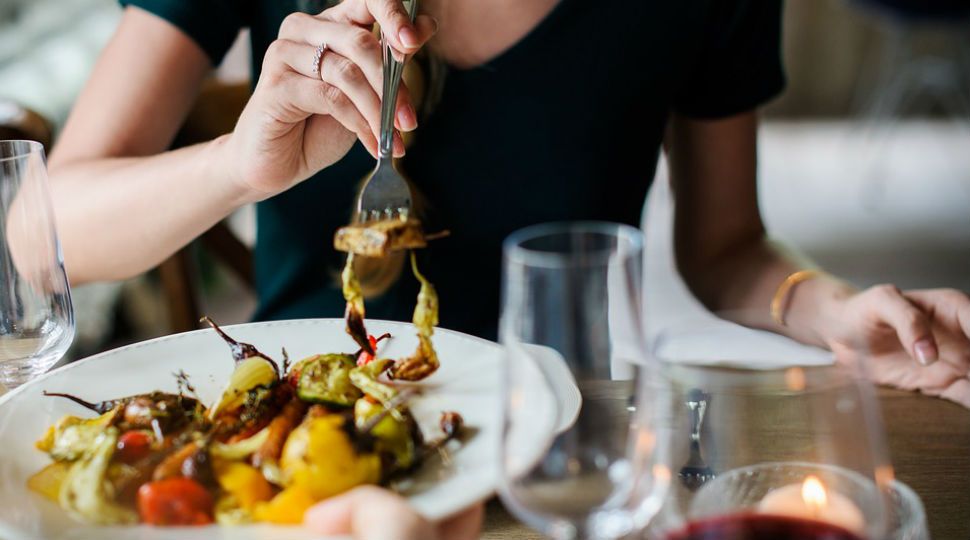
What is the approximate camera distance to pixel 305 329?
72 centimetres

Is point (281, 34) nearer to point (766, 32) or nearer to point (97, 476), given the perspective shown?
point (97, 476)

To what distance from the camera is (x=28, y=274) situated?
26.3 inches

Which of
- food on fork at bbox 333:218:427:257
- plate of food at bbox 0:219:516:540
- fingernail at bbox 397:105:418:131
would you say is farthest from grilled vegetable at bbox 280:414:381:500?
fingernail at bbox 397:105:418:131

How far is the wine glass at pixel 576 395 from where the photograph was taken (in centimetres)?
39

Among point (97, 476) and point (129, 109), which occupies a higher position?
point (129, 109)

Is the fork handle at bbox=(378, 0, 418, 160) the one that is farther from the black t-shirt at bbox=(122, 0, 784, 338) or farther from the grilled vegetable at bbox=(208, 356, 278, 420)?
the black t-shirt at bbox=(122, 0, 784, 338)

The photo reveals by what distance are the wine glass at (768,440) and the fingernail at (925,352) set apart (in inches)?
9.7

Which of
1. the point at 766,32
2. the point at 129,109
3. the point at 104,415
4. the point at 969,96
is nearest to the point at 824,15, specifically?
the point at 969,96

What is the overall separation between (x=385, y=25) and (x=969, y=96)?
13.4 ft

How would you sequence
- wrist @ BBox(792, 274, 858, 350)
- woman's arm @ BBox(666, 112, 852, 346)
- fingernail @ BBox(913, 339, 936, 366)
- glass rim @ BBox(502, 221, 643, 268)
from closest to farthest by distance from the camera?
glass rim @ BBox(502, 221, 643, 268)
fingernail @ BBox(913, 339, 936, 366)
wrist @ BBox(792, 274, 858, 350)
woman's arm @ BBox(666, 112, 852, 346)

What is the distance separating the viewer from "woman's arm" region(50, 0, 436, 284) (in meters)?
0.67

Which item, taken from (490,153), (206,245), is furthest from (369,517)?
(206,245)

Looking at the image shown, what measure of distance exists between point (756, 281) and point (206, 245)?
0.72 metres

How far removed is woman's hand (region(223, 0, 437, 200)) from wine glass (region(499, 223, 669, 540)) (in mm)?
271
